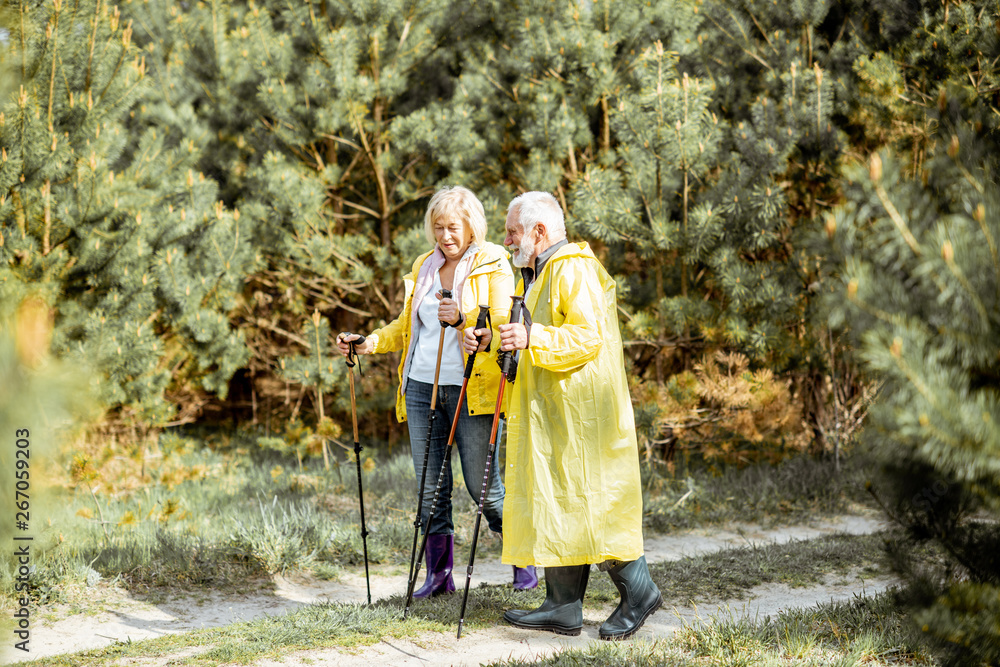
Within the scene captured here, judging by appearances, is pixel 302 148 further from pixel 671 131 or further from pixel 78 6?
pixel 671 131

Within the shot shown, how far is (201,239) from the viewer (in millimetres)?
7312

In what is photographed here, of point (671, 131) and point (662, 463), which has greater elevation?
point (671, 131)

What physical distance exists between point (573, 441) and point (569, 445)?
0.08ft

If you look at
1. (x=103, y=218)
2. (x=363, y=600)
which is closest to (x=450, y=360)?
(x=363, y=600)

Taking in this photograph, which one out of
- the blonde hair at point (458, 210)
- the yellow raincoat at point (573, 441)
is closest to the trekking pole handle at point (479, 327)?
the yellow raincoat at point (573, 441)

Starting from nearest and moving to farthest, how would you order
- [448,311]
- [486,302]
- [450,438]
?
[448,311] < [450,438] < [486,302]

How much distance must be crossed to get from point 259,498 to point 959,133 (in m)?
5.65

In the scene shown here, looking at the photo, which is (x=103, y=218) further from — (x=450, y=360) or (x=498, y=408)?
(x=498, y=408)

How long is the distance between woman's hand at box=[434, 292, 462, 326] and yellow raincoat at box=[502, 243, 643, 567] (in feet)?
1.23

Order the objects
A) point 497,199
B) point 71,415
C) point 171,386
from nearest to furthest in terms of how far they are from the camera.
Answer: point 71,415, point 497,199, point 171,386

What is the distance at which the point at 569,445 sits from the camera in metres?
3.19

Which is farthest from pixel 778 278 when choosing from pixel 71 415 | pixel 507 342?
pixel 71 415

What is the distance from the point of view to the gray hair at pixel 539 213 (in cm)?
336

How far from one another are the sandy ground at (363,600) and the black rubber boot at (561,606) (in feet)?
0.14
